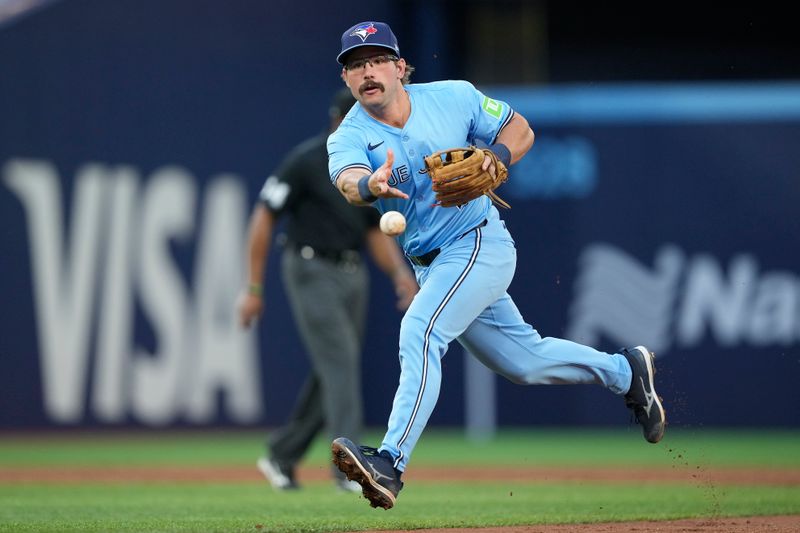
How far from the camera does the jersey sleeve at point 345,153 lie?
548cm

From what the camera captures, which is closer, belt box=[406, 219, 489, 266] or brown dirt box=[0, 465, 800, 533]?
belt box=[406, 219, 489, 266]

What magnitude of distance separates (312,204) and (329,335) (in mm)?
798

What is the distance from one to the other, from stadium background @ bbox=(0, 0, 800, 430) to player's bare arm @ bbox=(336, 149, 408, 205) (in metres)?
7.31

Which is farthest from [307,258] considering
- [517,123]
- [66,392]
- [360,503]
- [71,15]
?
[71,15]

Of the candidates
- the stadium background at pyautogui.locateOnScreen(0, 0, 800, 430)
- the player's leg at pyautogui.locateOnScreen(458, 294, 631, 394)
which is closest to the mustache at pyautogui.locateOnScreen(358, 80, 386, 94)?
the player's leg at pyautogui.locateOnScreen(458, 294, 631, 394)

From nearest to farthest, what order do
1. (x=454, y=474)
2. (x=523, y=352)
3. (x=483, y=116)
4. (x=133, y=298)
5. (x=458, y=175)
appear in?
(x=458, y=175), (x=523, y=352), (x=483, y=116), (x=454, y=474), (x=133, y=298)

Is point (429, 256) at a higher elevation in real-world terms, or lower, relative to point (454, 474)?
higher

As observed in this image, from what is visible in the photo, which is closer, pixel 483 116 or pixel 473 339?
pixel 473 339

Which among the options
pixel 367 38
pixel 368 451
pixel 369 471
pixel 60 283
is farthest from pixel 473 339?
pixel 60 283

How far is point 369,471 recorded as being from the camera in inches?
202

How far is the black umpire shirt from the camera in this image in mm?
8156

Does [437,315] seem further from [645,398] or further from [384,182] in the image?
[645,398]

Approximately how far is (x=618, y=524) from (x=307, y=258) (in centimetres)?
287

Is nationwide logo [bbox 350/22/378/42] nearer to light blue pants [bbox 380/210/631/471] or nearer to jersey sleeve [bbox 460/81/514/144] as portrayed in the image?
jersey sleeve [bbox 460/81/514/144]
